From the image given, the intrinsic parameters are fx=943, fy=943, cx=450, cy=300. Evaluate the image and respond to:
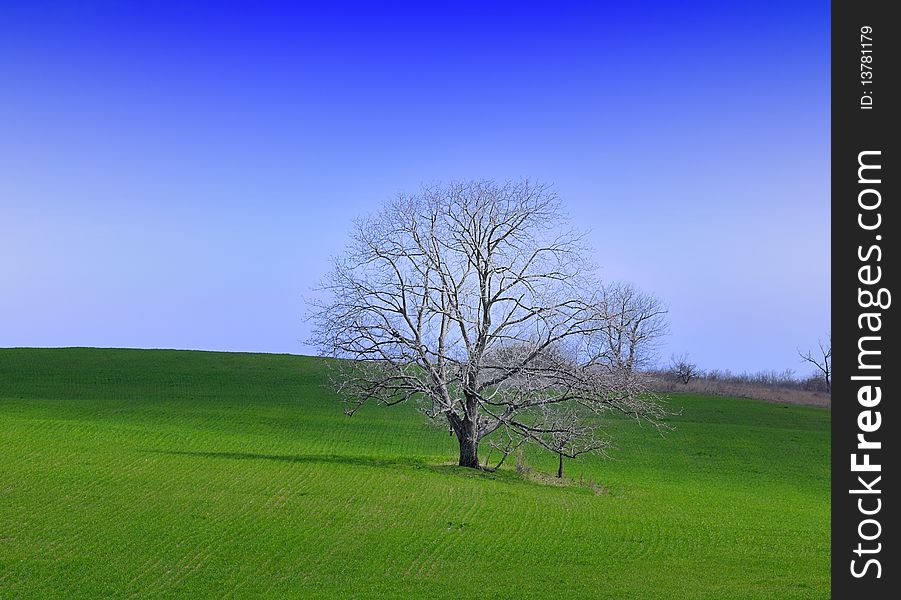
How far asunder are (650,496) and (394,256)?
43.1ft

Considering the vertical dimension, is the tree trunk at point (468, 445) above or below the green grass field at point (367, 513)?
above

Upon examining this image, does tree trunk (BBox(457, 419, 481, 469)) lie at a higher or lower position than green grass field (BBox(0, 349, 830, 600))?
higher

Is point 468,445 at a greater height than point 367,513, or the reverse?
point 468,445

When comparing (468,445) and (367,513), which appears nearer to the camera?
(367,513)

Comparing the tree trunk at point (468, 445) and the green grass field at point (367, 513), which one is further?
the tree trunk at point (468, 445)

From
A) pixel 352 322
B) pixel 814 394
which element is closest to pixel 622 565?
pixel 352 322

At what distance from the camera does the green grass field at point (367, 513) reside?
18.9 meters

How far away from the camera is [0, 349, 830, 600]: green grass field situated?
18859 millimetres

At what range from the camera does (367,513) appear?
26016mm

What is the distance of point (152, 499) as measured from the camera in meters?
26.7

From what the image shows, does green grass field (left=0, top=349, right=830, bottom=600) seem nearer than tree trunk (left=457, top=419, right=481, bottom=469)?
Yes
